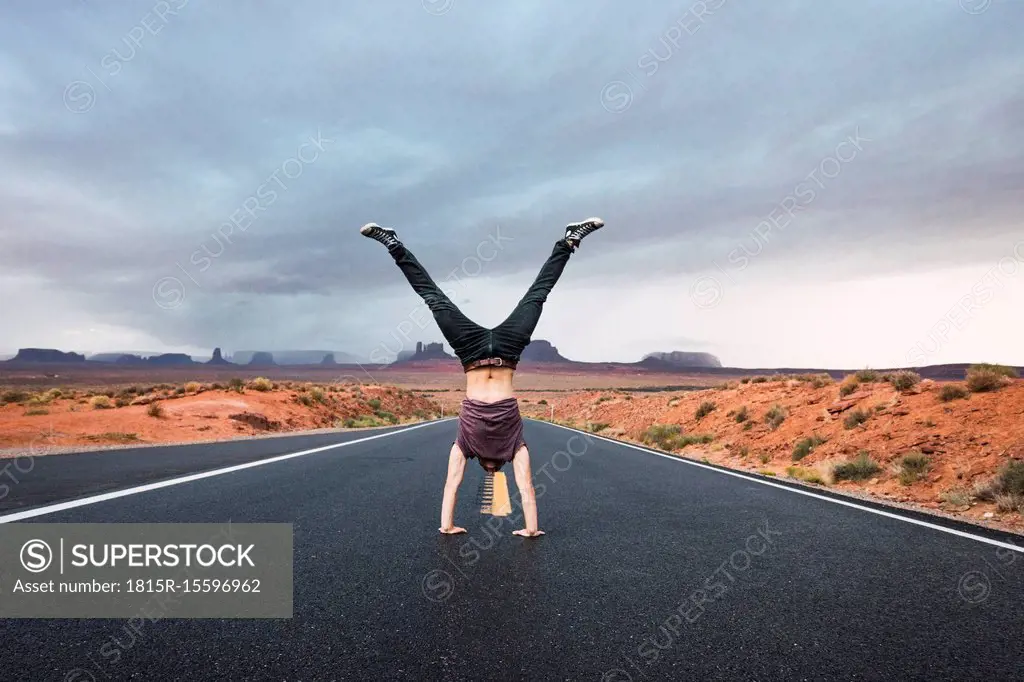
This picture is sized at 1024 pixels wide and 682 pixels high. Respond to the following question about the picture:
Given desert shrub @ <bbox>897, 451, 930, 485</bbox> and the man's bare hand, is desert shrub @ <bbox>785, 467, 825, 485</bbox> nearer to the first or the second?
desert shrub @ <bbox>897, 451, 930, 485</bbox>

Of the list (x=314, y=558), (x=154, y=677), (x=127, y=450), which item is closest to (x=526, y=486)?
(x=314, y=558)

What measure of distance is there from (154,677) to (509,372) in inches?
118

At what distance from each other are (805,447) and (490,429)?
Answer: 13730mm

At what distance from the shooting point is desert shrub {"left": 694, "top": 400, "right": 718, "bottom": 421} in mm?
27698

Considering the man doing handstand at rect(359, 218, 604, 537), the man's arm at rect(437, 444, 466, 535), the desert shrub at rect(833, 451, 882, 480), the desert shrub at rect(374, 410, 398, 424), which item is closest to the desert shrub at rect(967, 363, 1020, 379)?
the desert shrub at rect(833, 451, 882, 480)

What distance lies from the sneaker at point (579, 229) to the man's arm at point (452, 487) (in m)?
1.87

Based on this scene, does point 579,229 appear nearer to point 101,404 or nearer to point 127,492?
point 127,492

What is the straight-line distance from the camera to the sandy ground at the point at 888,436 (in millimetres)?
10891

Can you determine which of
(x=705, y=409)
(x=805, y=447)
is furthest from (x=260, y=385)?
(x=805, y=447)

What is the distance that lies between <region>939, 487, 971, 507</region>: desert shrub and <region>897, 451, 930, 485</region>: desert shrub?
1.42 meters

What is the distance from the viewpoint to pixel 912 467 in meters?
11.8

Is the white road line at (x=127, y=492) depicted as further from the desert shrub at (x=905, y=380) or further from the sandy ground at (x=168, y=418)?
the desert shrub at (x=905, y=380)

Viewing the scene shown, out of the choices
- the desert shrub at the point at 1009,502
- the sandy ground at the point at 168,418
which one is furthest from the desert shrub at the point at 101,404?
the desert shrub at the point at 1009,502

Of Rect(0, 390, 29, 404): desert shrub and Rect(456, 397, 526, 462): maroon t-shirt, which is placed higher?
Rect(456, 397, 526, 462): maroon t-shirt
